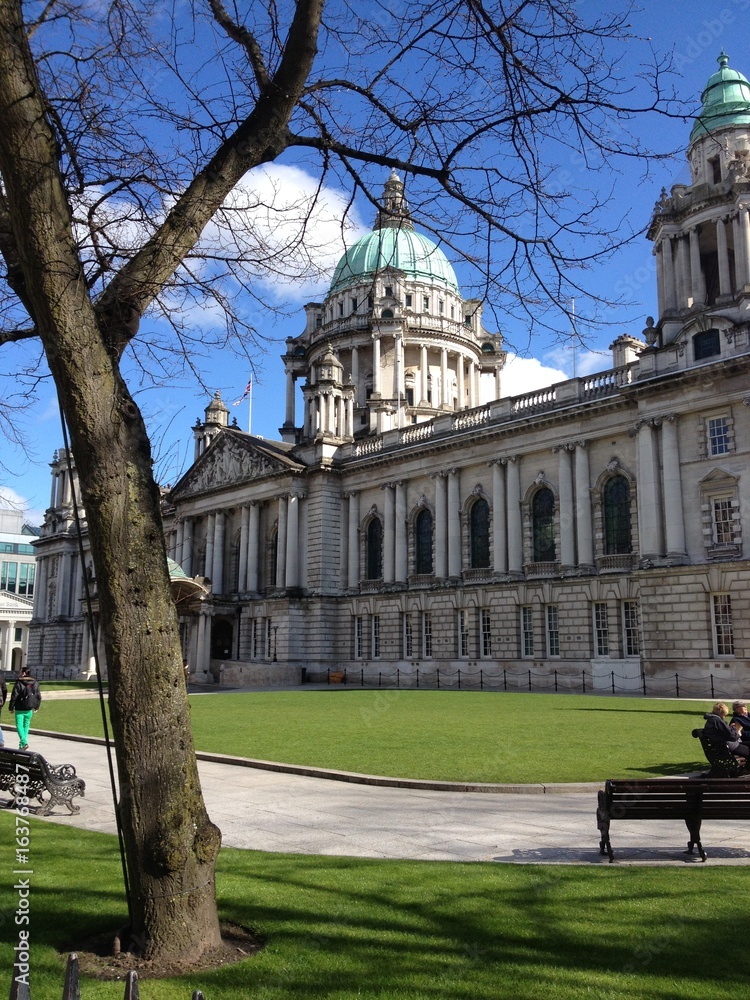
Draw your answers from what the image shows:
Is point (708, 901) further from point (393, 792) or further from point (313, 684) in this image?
point (313, 684)

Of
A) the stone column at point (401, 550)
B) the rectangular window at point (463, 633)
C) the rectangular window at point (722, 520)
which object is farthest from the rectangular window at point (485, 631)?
the rectangular window at point (722, 520)

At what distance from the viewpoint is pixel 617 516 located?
40844 mm

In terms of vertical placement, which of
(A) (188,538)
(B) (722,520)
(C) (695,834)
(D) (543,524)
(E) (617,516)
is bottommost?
(C) (695,834)

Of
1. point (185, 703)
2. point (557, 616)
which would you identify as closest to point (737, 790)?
point (185, 703)

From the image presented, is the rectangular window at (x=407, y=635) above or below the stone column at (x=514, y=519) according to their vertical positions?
below

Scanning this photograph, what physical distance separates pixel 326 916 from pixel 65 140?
20.2ft

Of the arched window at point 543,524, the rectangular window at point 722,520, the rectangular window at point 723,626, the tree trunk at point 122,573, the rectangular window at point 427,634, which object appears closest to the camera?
the tree trunk at point 122,573

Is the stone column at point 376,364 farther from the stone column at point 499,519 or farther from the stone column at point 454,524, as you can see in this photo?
the stone column at point 499,519

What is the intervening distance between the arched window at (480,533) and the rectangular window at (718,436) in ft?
45.4

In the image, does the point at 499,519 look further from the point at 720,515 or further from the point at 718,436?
the point at 718,436

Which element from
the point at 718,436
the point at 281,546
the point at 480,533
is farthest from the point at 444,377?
the point at 718,436

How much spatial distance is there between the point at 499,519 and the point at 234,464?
22.9 metres

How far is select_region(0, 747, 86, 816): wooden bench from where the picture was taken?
450 inches

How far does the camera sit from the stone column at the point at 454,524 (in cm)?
4838
